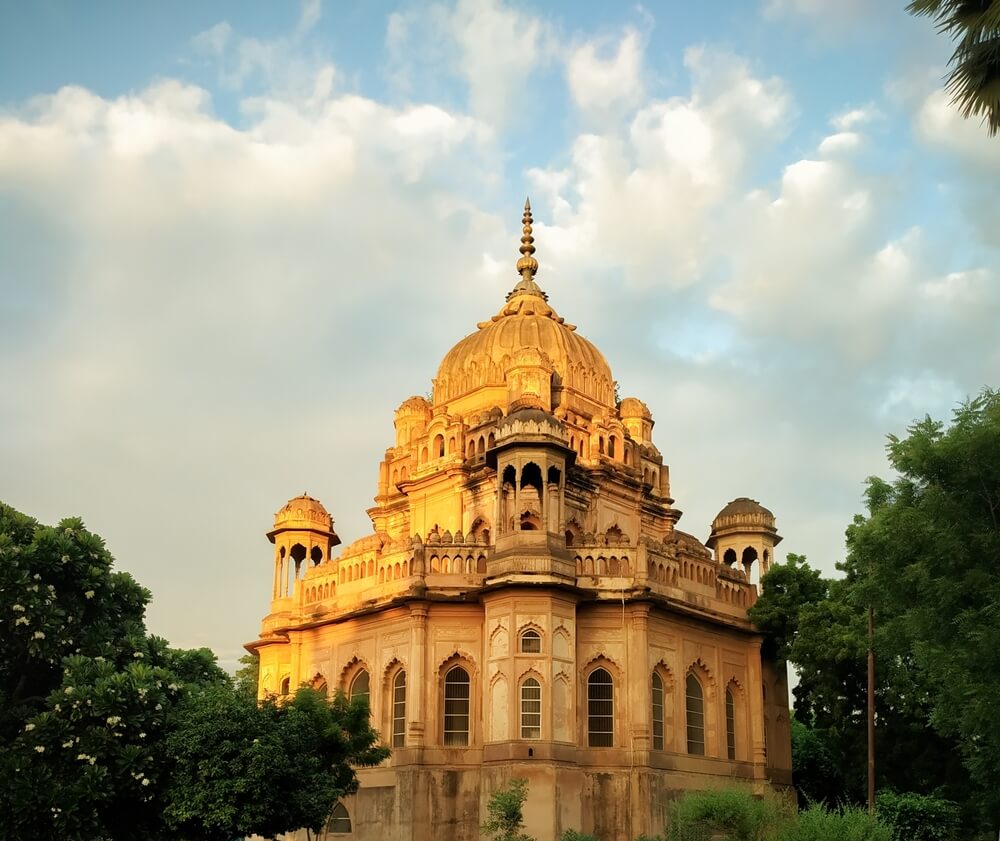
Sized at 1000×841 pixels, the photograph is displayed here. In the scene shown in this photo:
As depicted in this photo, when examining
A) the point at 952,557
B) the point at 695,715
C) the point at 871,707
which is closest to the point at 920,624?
the point at 952,557

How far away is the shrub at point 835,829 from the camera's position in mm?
20828

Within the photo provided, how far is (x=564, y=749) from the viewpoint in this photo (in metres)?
26.3

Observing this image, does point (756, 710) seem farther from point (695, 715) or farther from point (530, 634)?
point (530, 634)

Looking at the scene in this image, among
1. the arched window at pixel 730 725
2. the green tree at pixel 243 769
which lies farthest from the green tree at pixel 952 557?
the green tree at pixel 243 769

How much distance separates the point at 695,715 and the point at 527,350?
1128 cm

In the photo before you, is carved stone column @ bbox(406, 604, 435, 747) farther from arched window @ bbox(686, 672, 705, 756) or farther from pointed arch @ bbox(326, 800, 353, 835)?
arched window @ bbox(686, 672, 705, 756)

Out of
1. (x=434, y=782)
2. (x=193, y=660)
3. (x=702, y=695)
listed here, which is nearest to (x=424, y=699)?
(x=434, y=782)

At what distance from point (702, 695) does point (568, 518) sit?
5.95m

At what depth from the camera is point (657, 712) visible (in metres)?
28.8

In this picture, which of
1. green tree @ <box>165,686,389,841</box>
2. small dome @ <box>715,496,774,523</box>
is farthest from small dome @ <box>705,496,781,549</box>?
green tree @ <box>165,686,389,841</box>

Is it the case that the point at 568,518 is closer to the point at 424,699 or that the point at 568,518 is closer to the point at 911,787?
the point at 424,699

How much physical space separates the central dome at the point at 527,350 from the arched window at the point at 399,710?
9561 mm

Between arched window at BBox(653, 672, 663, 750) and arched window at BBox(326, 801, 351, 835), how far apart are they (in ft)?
25.7

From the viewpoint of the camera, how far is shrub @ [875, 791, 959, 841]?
90.0 ft
